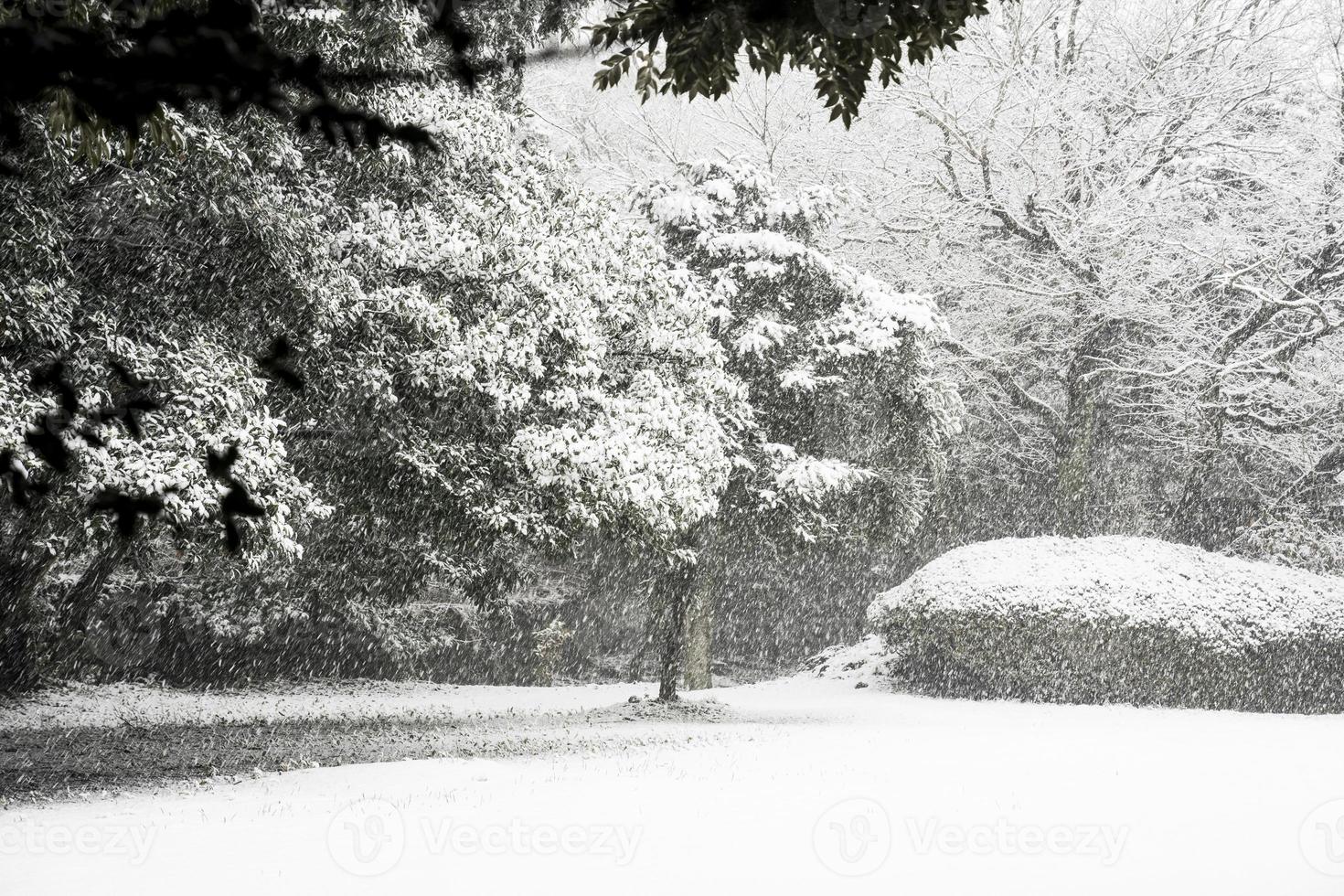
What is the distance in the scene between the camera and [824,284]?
14.4m

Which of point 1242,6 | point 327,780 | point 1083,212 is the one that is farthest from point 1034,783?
point 1242,6

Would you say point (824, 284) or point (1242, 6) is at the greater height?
point (1242, 6)

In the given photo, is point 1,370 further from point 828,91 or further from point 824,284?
point 824,284

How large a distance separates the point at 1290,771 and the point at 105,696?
46.1ft
